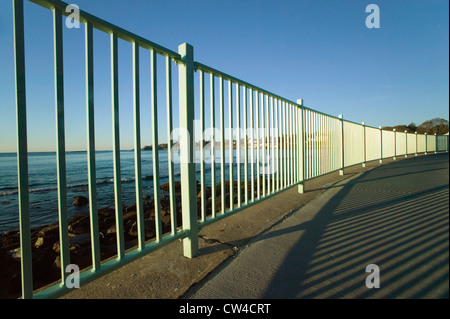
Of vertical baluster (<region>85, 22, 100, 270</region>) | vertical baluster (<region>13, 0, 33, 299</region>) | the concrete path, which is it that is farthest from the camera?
vertical baluster (<region>85, 22, 100, 270</region>)

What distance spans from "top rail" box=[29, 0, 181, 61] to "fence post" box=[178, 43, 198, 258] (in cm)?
12

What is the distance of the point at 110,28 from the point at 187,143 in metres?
1.04

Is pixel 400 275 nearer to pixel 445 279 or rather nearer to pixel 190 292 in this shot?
pixel 445 279

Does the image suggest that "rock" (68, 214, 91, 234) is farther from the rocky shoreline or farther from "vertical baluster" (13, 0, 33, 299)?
"vertical baluster" (13, 0, 33, 299)

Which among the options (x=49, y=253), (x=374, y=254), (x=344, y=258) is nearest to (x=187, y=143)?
(x=344, y=258)

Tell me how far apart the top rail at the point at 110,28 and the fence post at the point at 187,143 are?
12cm

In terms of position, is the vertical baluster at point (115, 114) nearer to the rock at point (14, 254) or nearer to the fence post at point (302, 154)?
the rock at point (14, 254)

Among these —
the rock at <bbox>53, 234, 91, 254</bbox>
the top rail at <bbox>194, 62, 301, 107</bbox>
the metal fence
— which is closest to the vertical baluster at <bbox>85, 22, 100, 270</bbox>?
the metal fence

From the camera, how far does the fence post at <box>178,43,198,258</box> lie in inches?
78.6

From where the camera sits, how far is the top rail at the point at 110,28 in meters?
1.27

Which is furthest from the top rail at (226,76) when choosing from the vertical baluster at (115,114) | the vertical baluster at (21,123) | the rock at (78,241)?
the rock at (78,241)

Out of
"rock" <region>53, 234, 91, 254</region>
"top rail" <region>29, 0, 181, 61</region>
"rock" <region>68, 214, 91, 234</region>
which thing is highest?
"top rail" <region>29, 0, 181, 61</region>

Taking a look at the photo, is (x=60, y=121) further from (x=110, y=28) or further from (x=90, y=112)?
(x=110, y=28)

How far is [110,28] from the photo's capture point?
1.52 metres
